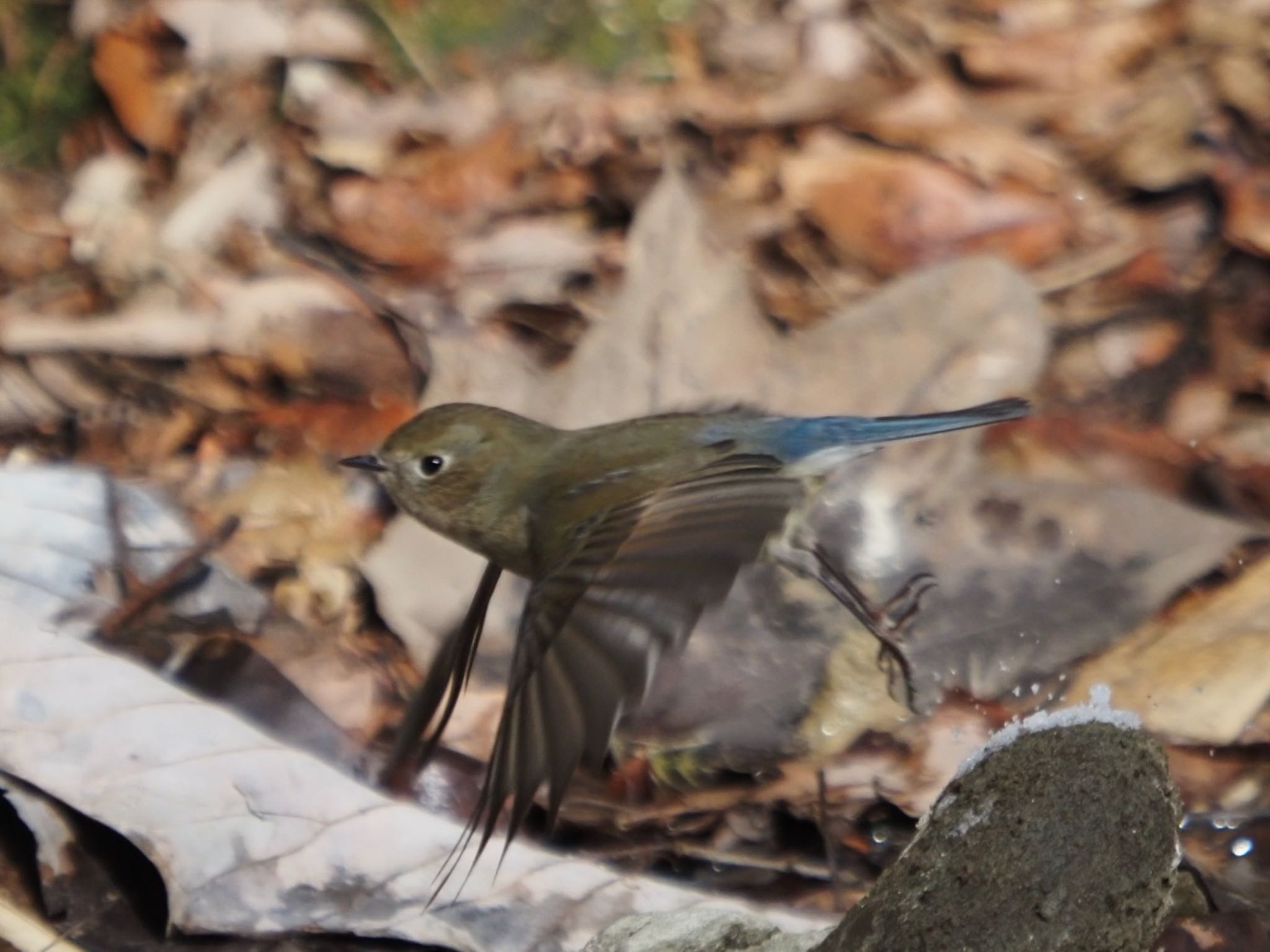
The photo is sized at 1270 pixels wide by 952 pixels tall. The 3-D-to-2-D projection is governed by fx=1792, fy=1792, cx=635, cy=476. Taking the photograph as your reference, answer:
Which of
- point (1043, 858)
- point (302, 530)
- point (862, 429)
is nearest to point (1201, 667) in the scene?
point (862, 429)

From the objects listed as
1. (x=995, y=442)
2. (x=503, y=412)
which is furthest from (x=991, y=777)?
(x=995, y=442)

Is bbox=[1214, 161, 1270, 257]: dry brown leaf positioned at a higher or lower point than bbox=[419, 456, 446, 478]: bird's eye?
lower

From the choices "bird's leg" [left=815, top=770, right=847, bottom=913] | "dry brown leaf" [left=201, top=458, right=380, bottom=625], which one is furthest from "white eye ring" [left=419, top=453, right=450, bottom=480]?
"bird's leg" [left=815, top=770, right=847, bottom=913]

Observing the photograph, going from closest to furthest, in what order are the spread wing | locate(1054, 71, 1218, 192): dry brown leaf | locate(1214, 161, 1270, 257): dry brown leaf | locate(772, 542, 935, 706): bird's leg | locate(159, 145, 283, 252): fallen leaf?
the spread wing → locate(772, 542, 935, 706): bird's leg → locate(1214, 161, 1270, 257): dry brown leaf → locate(1054, 71, 1218, 192): dry brown leaf → locate(159, 145, 283, 252): fallen leaf

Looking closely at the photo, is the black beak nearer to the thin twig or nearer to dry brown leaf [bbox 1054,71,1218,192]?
the thin twig

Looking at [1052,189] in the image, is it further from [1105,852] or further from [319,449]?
[1105,852]

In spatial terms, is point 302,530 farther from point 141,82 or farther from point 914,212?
point 141,82
